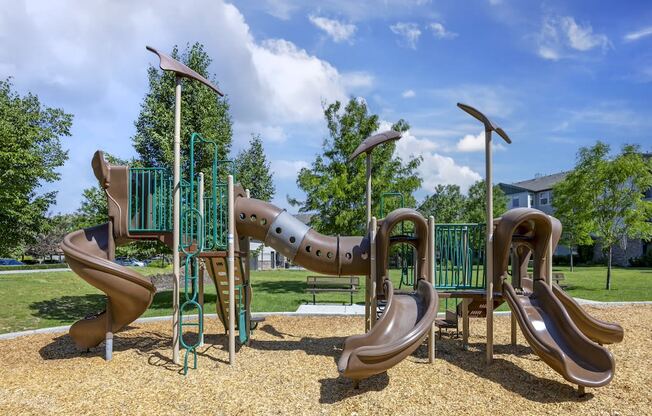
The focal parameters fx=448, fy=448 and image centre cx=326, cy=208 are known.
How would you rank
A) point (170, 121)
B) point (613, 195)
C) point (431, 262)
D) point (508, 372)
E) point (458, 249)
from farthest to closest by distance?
point (613, 195) → point (170, 121) → point (458, 249) → point (431, 262) → point (508, 372)

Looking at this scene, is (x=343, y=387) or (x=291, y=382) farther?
(x=291, y=382)

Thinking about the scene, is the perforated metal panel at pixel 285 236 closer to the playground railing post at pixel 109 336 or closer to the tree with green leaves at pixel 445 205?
the playground railing post at pixel 109 336

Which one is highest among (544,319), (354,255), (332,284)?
(354,255)

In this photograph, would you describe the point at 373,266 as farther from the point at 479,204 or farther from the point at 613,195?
the point at 479,204

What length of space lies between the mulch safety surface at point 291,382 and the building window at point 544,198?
4466 centimetres

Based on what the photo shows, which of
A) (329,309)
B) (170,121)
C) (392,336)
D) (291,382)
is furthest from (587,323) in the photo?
(170,121)

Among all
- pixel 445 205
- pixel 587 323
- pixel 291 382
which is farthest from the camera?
pixel 445 205

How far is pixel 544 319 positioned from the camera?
7.30m

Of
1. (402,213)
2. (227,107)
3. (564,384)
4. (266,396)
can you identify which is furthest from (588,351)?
(227,107)

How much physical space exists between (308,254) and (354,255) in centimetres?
87

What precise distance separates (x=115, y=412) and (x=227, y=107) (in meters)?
11.2

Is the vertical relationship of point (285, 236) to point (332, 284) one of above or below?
above

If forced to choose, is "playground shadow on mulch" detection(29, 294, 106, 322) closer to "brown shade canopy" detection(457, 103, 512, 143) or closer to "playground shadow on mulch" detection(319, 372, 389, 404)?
"playground shadow on mulch" detection(319, 372, 389, 404)

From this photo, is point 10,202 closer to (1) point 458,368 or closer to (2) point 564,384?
(1) point 458,368
